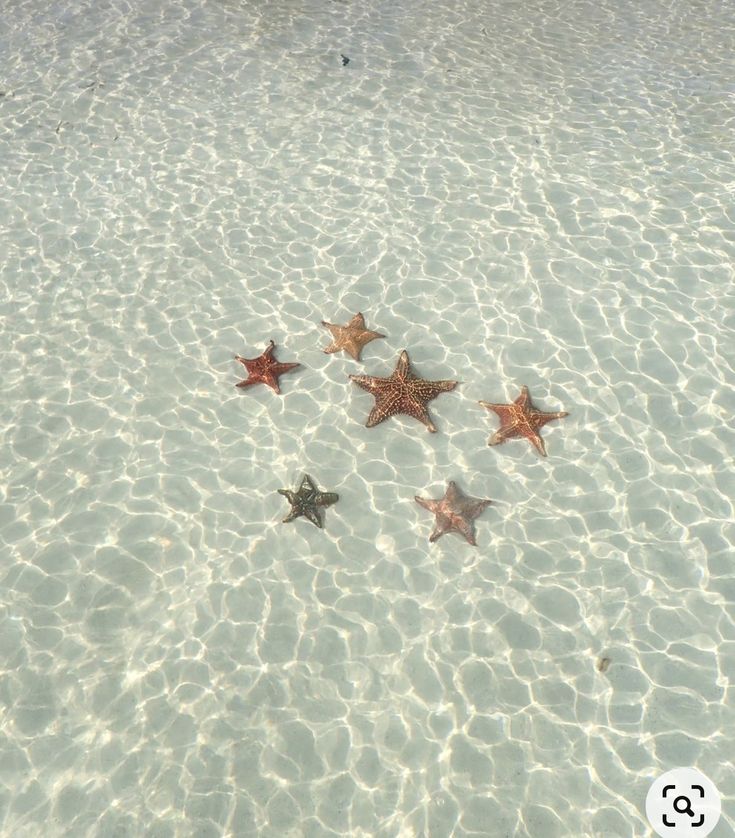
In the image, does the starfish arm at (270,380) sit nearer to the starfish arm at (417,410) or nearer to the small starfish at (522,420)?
the starfish arm at (417,410)

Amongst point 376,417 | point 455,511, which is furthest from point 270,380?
point 455,511

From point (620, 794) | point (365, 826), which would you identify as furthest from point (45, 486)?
point (620, 794)

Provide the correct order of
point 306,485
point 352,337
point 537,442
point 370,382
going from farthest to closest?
point 352,337 < point 370,382 < point 537,442 < point 306,485

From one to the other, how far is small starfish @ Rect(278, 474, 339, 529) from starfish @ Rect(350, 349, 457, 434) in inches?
42.1

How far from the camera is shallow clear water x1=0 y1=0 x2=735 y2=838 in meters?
5.45

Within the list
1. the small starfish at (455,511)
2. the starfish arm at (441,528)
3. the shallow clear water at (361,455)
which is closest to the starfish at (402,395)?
the shallow clear water at (361,455)

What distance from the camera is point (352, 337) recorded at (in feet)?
27.5

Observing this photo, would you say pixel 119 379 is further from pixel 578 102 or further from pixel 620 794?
pixel 578 102

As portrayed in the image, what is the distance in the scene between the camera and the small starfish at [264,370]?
7.99 meters

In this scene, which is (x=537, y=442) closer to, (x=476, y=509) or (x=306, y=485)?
(x=476, y=509)

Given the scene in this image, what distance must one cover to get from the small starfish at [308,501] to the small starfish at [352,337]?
2041 mm

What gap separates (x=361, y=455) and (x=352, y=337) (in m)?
1.68

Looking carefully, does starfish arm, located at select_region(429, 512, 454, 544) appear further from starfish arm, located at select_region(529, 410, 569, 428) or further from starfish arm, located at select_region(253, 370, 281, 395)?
starfish arm, located at select_region(253, 370, 281, 395)

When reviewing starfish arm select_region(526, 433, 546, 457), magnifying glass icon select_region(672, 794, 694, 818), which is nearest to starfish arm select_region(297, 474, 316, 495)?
starfish arm select_region(526, 433, 546, 457)
